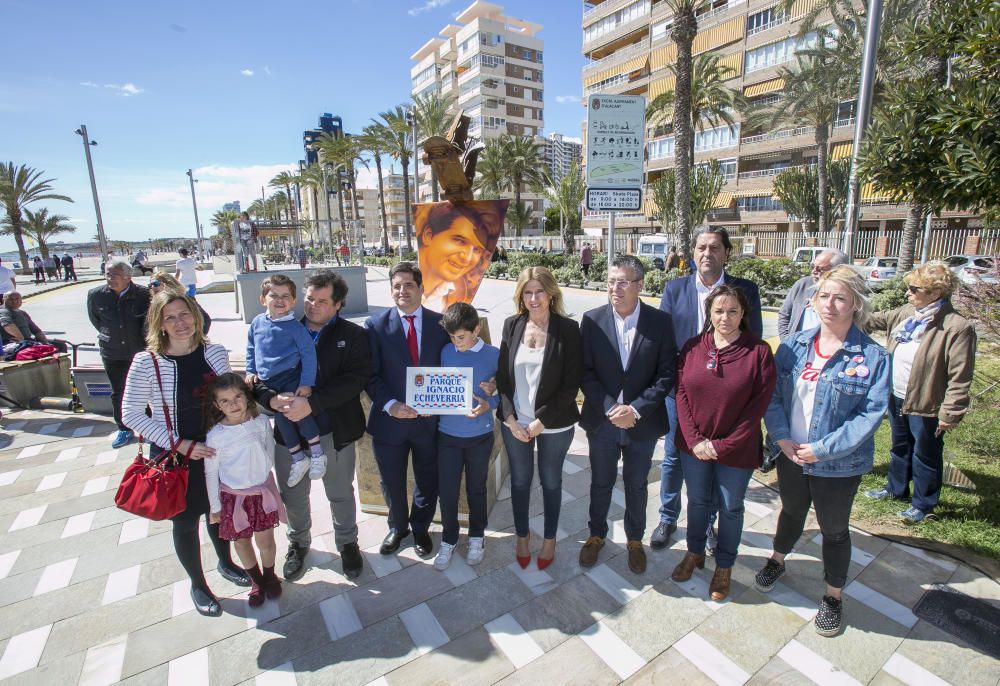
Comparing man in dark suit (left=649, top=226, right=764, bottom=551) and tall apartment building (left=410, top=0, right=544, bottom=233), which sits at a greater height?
tall apartment building (left=410, top=0, right=544, bottom=233)

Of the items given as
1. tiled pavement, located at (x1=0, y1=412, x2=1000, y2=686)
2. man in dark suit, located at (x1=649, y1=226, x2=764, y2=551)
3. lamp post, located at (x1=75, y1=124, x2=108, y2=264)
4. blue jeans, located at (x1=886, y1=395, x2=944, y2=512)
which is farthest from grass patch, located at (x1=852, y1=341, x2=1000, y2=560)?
lamp post, located at (x1=75, y1=124, x2=108, y2=264)

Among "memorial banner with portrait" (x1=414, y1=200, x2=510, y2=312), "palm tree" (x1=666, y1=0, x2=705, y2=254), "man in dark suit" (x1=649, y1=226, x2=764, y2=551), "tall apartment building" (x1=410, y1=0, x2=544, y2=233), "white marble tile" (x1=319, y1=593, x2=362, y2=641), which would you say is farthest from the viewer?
"tall apartment building" (x1=410, y1=0, x2=544, y2=233)

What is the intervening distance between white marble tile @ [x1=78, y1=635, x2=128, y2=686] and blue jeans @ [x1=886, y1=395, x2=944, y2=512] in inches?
209

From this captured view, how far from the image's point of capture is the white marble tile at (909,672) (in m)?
2.43

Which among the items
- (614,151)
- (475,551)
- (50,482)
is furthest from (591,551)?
(50,482)

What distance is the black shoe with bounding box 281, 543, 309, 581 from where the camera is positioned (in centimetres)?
329

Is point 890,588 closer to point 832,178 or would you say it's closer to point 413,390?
point 413,390

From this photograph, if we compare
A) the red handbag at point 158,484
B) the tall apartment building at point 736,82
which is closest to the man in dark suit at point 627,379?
the red handbag at point 158,484

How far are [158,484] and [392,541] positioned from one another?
5.09ft

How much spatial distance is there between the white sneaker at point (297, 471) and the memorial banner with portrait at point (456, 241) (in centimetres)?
290

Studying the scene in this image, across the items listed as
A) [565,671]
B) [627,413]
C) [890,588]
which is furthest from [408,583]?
[890,588]

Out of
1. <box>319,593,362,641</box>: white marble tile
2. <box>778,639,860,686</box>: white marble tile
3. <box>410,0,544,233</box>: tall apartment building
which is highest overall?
<box>410,0,544,233</box>: tall apartment building

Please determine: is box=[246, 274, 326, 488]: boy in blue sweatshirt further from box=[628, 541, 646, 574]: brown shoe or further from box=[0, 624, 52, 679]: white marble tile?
box=[628, 541, 646, 574]: brown shoe

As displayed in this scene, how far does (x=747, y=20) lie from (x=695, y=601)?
141 ft
